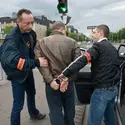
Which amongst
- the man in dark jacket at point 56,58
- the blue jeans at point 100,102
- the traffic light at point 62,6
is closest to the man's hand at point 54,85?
the man in dark jacket at point 56,58

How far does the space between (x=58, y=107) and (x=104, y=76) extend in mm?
818

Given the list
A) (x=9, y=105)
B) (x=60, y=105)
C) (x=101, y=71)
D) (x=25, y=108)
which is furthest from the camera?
(x=9, y=105)

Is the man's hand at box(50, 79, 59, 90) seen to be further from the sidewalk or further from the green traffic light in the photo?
the green traffic light

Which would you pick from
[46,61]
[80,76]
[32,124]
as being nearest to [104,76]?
[46,61]

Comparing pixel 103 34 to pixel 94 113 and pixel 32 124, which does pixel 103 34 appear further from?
pixel 32 124

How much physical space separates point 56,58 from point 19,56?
0.50 metres

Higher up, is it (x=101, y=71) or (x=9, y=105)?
(x=101, y=71)

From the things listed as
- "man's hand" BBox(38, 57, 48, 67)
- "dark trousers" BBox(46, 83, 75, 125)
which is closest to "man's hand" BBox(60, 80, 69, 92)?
"dark trousers" BBox(46, 83, 75, 125)

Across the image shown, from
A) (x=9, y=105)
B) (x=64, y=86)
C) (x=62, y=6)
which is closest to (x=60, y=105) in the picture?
(x=64, y=86)

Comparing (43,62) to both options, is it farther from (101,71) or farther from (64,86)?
(101,71)

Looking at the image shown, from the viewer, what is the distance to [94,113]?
343cm

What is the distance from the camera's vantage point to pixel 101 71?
10.9 ft

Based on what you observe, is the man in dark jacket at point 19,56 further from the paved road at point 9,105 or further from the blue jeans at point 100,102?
the blue jeans at point 100,102

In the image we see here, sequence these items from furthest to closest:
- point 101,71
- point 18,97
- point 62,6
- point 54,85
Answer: point 62,6 → point 18,97 → point 54,85 → point 101,71
